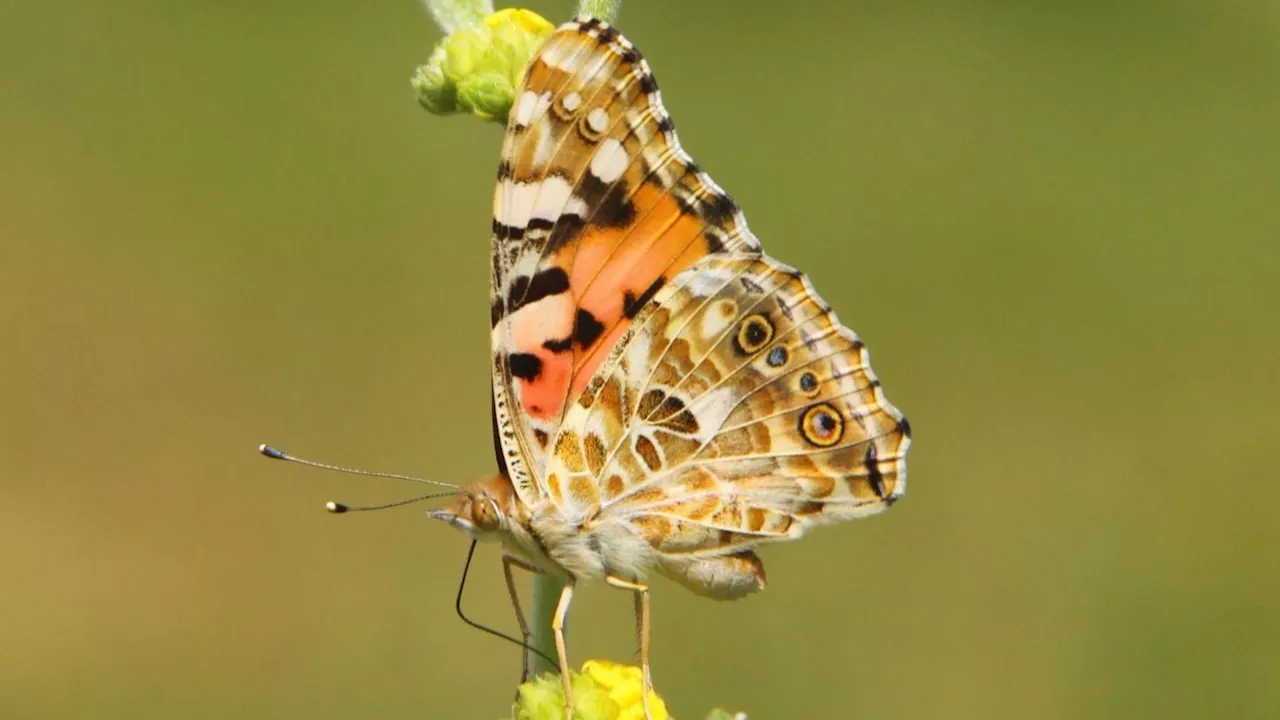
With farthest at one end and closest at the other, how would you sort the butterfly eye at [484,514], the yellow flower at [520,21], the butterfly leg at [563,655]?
the yellow flower at [520,21] → the butterfly eye at [484,514] → the butterfly leg at [563,655]

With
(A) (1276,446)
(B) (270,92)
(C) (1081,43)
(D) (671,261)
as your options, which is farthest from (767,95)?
(D) (671,261)

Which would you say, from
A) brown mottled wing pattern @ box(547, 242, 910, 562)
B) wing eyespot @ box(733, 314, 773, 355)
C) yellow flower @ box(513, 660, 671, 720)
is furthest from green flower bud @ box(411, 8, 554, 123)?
yellow flower @ box(513, 660, 671, 720)

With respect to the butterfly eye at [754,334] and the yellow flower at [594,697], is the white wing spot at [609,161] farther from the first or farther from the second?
the yellow flower at [594,697]

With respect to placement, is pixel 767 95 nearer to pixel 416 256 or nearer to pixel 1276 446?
pixel 416 256

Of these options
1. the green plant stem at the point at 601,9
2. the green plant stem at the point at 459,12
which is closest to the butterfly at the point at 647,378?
the green plant stem at the point at 601,9

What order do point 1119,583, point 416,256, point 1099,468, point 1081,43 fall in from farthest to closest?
point 1081,43, point 416,256, point 1099,468, point 1119,583

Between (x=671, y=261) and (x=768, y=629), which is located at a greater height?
(x=671, y=261)
